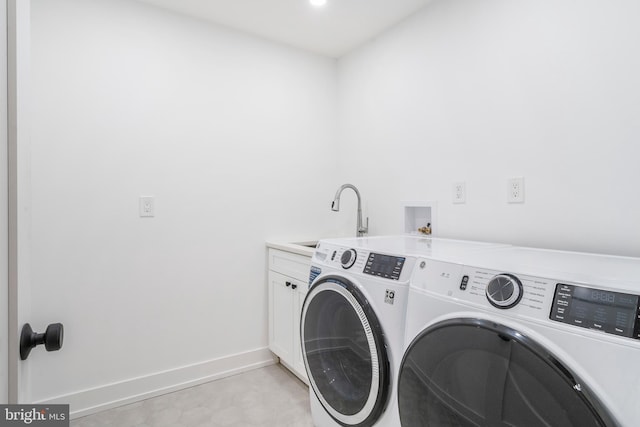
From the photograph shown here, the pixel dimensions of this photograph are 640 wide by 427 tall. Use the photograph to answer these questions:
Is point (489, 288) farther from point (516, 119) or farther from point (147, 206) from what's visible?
point (147, 206)

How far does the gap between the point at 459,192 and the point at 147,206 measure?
6.04 ft

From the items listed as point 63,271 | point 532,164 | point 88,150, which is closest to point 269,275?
point 63,271

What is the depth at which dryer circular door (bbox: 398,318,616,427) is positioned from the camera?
26.3 inches

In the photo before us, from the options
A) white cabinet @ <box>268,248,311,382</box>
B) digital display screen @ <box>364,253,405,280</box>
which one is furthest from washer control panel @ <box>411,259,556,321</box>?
white cabinet @ <box>268,248,311,382</box>

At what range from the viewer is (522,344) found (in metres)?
0.73

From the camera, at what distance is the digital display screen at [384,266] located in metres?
1.16

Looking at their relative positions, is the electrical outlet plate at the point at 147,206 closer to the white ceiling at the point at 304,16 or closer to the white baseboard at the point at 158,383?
the white baseboard at the point at 158,383

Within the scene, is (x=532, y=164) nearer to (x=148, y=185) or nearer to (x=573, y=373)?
(x=573, y=373)

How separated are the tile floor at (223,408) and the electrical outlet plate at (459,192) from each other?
4.71 feet

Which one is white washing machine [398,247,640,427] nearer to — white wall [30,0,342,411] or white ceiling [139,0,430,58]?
white wall [30,0,342,411]

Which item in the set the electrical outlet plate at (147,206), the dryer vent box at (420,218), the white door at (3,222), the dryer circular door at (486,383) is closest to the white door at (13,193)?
the white door at (3,222)

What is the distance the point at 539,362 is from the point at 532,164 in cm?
109

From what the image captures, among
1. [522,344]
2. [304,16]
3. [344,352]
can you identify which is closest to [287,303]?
[344,352]
